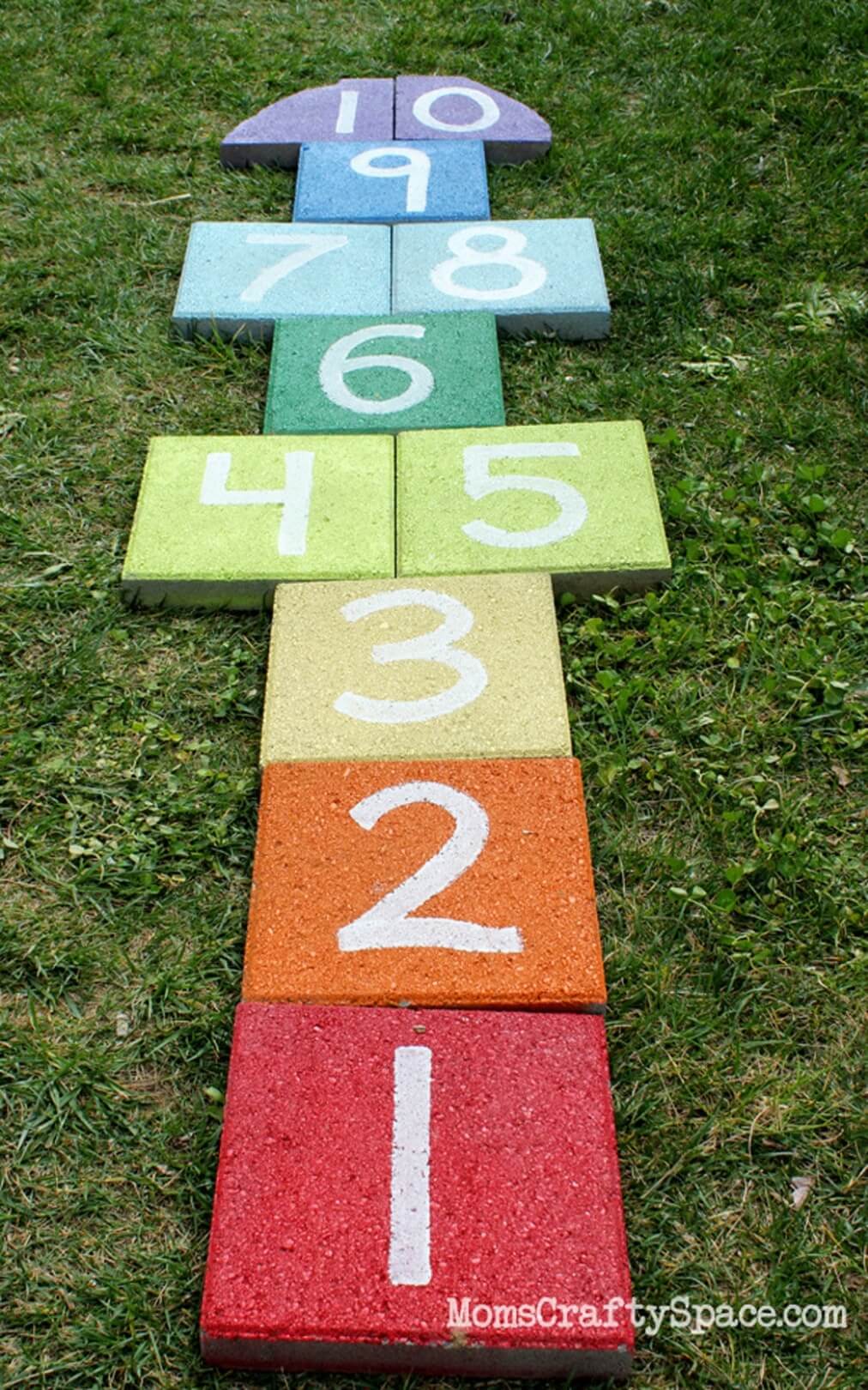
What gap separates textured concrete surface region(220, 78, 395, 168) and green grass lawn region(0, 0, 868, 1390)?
12 centimetres

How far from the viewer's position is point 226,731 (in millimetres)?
2646

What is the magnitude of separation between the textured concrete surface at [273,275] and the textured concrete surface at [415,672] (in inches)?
45.8

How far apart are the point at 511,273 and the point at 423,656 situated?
162cm

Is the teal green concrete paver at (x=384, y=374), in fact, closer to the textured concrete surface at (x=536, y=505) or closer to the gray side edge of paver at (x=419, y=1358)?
the textured concrete surface at (x=536, y=505)

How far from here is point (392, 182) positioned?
414 centimetres

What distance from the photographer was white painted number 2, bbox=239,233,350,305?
3652 mm

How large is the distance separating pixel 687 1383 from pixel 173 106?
4.32 m

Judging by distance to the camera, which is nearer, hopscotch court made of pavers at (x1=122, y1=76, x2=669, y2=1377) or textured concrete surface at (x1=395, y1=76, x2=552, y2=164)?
hopscotch court made of pavers at (x1=122, y1=76, x2=669, y2=1377)

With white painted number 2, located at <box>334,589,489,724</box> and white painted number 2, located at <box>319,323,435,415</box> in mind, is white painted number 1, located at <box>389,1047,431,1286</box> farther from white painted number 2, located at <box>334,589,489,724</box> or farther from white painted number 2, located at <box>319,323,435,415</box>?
white painted number 2, located at <box>319,323,435,415</box>

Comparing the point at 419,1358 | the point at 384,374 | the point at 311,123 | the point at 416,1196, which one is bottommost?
the point at 419,1358

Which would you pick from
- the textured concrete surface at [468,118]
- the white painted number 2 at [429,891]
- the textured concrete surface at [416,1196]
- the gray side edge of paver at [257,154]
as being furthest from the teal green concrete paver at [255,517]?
the textured concrete surface at [468,118]

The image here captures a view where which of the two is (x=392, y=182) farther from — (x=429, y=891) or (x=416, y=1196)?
(x=416, y=1196)

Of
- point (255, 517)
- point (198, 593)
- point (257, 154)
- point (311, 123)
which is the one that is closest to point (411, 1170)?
point (198, 593)

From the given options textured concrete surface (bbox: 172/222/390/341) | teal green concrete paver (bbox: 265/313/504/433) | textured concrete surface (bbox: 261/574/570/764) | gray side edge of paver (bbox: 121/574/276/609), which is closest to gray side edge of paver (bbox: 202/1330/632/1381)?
textured concrete surface (bbox: 261/574/570/764)
